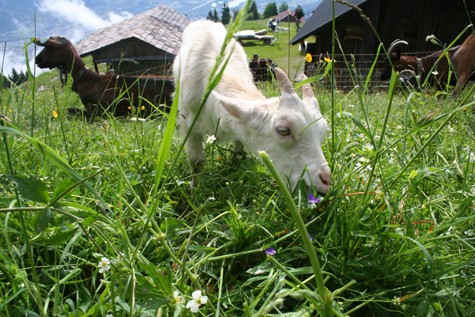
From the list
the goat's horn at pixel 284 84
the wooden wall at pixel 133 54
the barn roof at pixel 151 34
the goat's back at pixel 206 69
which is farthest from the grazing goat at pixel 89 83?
the wooden wall at pixel 133 54

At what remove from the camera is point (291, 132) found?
7.01 feet

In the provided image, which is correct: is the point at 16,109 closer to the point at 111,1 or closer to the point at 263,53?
the point at 263,53

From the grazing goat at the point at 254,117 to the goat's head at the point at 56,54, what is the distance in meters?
6.40

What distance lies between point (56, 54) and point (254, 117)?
7.90 m

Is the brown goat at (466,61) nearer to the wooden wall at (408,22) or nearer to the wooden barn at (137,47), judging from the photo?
the wooden wall at (408,22)

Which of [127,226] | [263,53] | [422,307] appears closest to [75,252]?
[127,226]

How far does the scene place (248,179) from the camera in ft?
8.05

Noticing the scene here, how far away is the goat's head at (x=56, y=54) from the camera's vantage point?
8125 mm

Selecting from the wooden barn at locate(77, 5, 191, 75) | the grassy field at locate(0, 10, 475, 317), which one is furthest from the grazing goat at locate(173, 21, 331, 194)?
the wooden barn at locate(77, 5, 191, 75)

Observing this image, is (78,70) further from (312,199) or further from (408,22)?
(408,22)

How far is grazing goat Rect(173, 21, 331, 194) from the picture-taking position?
2.09 m

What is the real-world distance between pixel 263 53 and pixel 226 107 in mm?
28379

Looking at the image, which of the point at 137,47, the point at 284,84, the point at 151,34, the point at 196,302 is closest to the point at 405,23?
the point at 151,34

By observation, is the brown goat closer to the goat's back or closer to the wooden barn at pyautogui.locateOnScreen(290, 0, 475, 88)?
the goat's back
